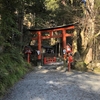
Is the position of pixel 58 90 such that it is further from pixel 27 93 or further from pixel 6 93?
pixel 6 93

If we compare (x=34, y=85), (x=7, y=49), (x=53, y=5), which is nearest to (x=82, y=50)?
(x=53, y=5)

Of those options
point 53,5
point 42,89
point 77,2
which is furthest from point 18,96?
point 77,2

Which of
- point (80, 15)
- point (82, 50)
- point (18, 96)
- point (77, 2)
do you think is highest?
point (77, 2)

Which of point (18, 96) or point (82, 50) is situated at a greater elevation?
point (82, 50)

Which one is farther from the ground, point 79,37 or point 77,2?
point 77,2

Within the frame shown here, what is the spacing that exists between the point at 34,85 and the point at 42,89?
0.73 metres

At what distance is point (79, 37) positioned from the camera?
62.4 ft

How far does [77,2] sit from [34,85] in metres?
14.3

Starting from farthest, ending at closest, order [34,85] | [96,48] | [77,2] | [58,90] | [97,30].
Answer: [77,2]
[96,48]
[97,30]
[34,85]
[58,90]

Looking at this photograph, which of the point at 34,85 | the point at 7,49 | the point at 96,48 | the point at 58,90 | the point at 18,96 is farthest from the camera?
the point at 96,48

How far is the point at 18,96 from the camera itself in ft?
20.9

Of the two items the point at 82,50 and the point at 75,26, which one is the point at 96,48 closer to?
the point at 82,50

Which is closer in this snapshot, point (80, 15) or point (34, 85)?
point (34, 85)

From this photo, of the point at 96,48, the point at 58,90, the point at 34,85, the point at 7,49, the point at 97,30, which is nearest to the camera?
the point at 58,90
